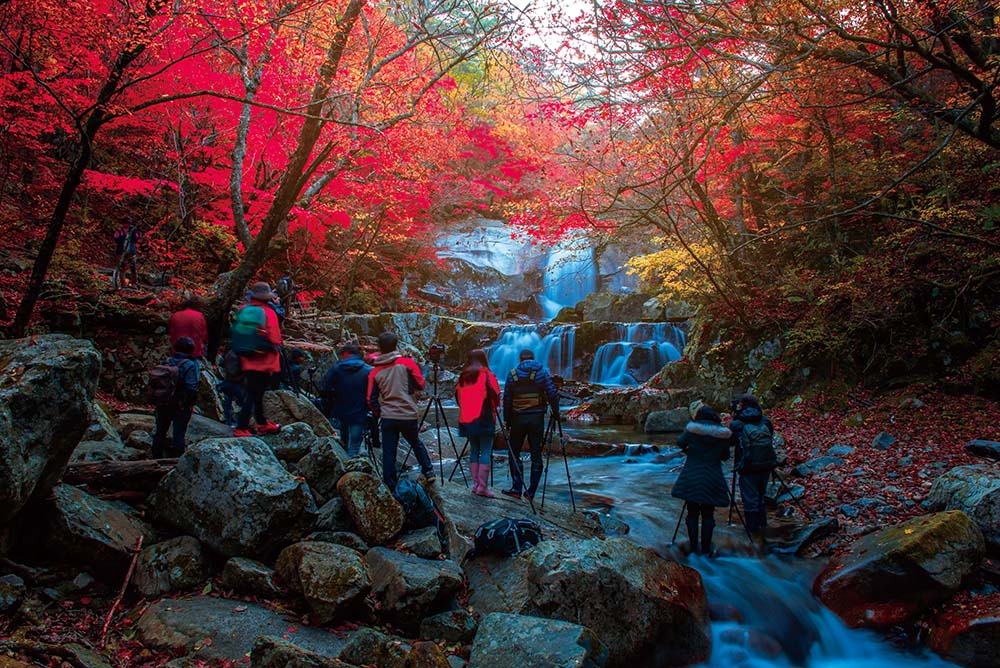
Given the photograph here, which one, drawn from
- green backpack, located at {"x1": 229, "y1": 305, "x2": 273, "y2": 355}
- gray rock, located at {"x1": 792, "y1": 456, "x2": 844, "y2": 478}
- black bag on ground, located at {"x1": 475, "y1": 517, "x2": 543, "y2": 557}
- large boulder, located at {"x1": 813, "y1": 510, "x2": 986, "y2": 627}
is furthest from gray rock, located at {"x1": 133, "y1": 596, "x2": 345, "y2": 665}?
gray rock, located at {"x1": 792, "y1": 456, "x2": 844, "y2": 478}

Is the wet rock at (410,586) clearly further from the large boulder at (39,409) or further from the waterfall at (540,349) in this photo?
the waterfall at (540,349)

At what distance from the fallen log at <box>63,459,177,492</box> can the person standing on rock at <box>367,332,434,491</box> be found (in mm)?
2128

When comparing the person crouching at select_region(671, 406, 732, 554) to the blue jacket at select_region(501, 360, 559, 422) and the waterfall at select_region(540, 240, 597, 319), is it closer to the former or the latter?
the blue jacket at select_region(501, 360, 559, 422)

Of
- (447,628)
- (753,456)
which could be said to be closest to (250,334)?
(447,628)

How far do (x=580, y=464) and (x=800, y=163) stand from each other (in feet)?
34.4

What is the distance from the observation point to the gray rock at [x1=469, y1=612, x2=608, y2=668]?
3133 mm

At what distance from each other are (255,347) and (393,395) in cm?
176

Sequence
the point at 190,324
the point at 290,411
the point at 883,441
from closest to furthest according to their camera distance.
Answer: the point at 190,324 < the point at 290,411 < the point at 883,441

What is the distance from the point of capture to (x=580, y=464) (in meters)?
10.5

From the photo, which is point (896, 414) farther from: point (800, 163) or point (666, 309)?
point (666, 309)

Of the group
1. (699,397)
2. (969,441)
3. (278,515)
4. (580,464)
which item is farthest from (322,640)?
(699,397)

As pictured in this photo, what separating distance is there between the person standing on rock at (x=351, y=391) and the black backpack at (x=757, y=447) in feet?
15.5

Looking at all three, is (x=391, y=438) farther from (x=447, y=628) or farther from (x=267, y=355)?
(x=447, y=628)

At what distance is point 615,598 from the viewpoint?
4184 millimetres
